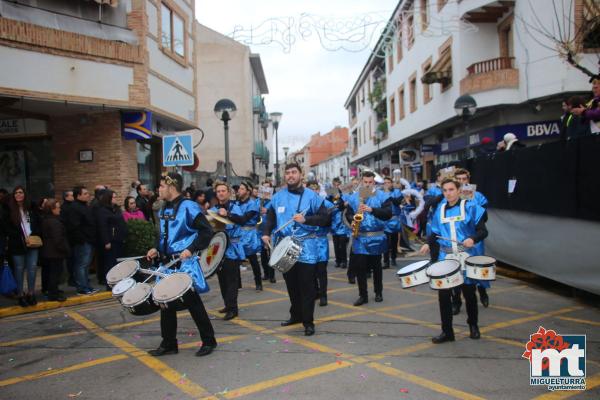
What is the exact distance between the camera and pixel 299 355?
5.12 metres

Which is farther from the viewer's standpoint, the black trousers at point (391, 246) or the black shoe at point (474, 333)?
the black trousers at point (391, 246)

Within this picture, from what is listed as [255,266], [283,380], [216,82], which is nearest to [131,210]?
[255,266]

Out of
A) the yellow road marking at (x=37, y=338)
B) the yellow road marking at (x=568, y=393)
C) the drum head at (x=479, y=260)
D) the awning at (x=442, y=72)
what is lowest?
the yellow road marking at (x=37, y=338)

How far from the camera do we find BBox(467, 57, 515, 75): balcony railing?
17.5m

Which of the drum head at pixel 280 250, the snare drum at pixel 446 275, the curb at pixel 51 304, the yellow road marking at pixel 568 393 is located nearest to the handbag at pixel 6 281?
the curb at pixel 51 304

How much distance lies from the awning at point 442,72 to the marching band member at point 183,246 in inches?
684

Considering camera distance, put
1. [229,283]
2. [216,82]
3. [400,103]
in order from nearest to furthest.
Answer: [229,283]
[400,103]
[216,82]

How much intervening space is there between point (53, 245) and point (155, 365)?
4100mm

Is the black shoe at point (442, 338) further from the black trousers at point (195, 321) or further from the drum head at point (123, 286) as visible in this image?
the drum head at point (123, 286)

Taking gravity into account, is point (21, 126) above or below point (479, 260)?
above

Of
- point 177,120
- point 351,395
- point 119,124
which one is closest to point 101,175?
point 119,124

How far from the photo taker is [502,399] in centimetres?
389

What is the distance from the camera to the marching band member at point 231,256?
22.6 feet

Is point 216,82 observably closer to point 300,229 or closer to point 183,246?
point 300,229
